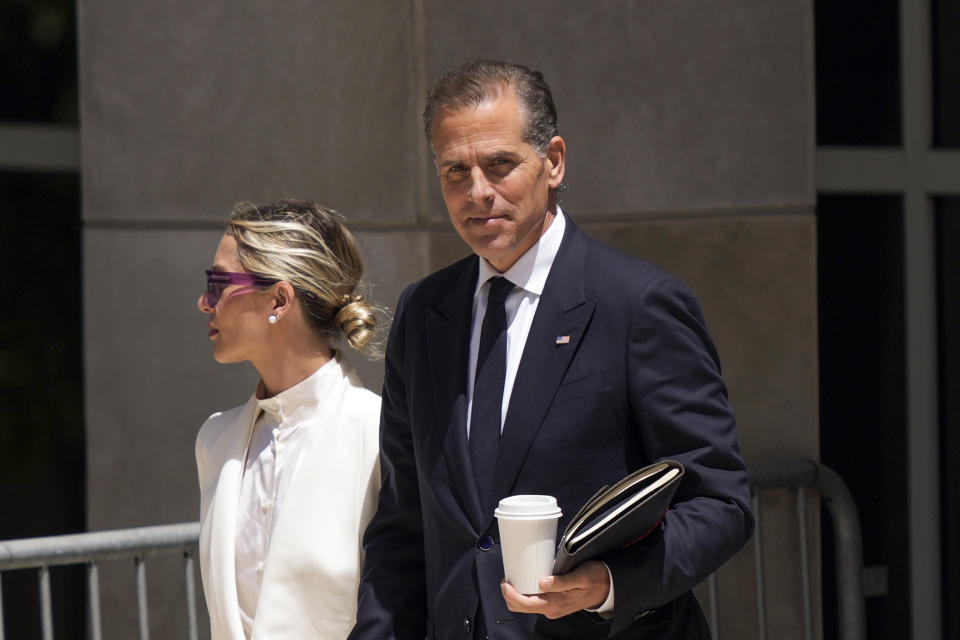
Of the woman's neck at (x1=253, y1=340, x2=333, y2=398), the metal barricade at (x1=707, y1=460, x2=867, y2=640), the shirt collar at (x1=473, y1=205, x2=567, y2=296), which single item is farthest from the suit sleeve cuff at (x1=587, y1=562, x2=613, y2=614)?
the metal barricade at (x1=707, y1=460, x2=867, y2=640)

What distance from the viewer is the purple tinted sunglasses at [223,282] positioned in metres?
3.09

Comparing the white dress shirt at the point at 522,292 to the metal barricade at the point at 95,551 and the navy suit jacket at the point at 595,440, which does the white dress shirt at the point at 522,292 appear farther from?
the metal barricade at the point at 95,551

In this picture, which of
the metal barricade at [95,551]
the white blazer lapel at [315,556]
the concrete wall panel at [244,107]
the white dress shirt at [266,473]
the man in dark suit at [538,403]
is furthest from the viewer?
the concrete wall panel at [244,107]

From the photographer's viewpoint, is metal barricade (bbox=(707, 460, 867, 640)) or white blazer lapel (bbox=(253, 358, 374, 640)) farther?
metal barricade (bbox=(707, 460, 867, 640))

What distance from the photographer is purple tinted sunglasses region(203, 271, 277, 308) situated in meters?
3.09

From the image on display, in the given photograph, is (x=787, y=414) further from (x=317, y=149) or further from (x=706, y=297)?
(x=317, y=149)

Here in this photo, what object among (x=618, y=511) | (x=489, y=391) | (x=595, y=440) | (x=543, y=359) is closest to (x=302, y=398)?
(x=489, y=391)

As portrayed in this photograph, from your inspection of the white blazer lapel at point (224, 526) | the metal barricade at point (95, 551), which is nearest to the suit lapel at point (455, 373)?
the white blazer lapel at point (224, 526)

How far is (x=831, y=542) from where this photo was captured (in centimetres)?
573

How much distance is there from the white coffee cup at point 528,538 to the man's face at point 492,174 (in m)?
0.64

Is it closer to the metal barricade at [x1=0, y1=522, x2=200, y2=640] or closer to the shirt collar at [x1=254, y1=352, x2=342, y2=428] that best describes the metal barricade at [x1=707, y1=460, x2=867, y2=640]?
the metal barricade at [x1=0, y1=522, x2=200, y2=640]

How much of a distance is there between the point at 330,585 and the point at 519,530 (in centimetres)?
99

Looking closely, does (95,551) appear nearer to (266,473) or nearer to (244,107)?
(266,473)

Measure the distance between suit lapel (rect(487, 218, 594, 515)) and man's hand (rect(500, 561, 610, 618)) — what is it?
0.28 meters
